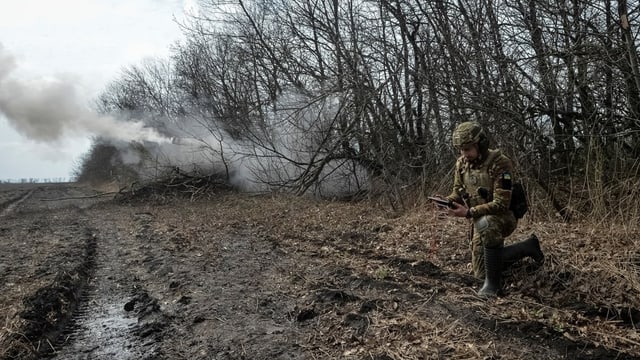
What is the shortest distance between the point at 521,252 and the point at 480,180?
920 mm

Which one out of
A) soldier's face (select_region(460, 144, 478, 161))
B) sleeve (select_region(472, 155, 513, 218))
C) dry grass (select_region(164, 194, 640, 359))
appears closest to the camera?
dry grass (select_region(164, 194, 640, 359))

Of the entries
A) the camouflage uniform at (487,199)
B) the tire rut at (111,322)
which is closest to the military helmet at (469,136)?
the camouflage uniform at (487,199)

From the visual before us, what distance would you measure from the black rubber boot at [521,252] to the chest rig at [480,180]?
623 mm

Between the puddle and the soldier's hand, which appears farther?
the soldier's hand

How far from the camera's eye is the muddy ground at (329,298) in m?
4.19

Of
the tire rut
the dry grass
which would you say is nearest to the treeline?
the dry grass

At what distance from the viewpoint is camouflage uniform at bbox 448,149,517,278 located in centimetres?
489

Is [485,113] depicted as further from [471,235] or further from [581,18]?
[471,235]

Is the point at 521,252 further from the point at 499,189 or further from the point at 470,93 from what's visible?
the point at 470,93

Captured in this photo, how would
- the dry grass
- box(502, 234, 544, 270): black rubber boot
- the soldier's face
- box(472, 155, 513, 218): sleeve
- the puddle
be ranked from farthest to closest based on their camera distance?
box(502, 234, 544, 270): black rubber boot, the soldier's face, box(472, 155, 513, 218): sleeve, the puddle, the dry grass

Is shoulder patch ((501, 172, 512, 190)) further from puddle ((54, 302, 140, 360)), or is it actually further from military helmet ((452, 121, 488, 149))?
puddle ((54, 302, 140, 360))

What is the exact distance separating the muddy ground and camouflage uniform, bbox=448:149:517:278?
0.57 meters

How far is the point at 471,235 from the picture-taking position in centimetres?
558

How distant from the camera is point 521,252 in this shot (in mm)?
5363
